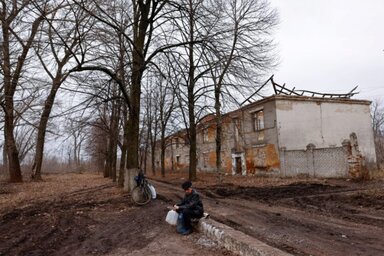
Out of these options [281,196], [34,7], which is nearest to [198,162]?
[281,196]

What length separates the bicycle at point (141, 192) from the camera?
41.7 feet

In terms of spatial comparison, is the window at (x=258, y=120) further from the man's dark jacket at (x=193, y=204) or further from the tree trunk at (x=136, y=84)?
the man's dark jacket at (x=193, y=204)

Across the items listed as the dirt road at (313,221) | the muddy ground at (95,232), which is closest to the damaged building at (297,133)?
the dirt road at (313,221)

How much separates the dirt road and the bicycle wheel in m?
2.29

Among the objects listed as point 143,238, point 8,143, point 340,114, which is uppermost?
point 340,114

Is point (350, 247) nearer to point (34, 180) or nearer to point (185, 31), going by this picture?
point (185, 31)

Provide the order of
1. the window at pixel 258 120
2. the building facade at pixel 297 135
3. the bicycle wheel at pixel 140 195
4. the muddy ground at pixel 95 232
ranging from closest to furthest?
the muddy ground at pixel 95 232
the bicycle wheel at pixel 140 195
the building facade at pixel 297 135
the window at pixel 258 120

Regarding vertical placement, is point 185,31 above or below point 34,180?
above

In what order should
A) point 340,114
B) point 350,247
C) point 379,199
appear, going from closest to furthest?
point 350,247
point 379,199
point 340,114

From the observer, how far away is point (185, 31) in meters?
13.3

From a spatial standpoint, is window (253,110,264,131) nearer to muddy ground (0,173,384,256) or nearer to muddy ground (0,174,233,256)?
muddy ground (0,173,384,256)

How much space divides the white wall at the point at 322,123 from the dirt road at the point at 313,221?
40.7 ft

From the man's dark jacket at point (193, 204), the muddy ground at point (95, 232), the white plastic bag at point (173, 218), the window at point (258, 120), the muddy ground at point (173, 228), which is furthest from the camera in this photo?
the window at point (258, 120)

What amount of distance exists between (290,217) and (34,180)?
23287mm
